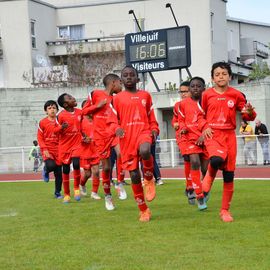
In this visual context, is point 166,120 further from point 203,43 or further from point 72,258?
point 72,258

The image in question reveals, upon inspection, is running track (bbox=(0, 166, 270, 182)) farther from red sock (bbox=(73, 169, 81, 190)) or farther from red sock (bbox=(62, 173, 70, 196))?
red sock (bbox=(62, 173, 70, 196))

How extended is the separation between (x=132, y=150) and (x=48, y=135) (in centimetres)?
454

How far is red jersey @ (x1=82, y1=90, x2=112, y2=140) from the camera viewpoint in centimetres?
1205

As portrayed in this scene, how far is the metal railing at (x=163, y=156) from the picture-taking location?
86.4ft

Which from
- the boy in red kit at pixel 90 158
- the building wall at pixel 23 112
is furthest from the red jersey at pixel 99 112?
the building wall at pixel 23 112

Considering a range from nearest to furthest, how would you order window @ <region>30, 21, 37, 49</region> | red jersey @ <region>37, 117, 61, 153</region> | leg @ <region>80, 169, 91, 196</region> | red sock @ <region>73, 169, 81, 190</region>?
red sock @ <region>73, 169, 81, 190</region> → red jersey @ <region>37, 117, 61, 153</region> → leg @ <region>80, 169, 91, 196</region> → window @ <region>30, 21, 37, 49</region>

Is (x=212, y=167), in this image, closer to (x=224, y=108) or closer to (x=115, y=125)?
(x=224, y=108)

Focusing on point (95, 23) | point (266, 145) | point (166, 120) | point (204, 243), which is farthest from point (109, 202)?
point (95, 23)

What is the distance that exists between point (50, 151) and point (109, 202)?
272 cm

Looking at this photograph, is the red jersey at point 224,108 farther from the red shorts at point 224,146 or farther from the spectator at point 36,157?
the spectator at point 36,157

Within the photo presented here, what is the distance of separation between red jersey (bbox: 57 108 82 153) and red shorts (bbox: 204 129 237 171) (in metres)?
4.43

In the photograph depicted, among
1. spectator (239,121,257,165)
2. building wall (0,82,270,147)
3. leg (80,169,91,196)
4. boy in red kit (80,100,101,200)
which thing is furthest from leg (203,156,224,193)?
building wall (0,82,270,147)

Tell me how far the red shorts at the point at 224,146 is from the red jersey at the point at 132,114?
2.82 ft

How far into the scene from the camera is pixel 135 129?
31.7 feet
